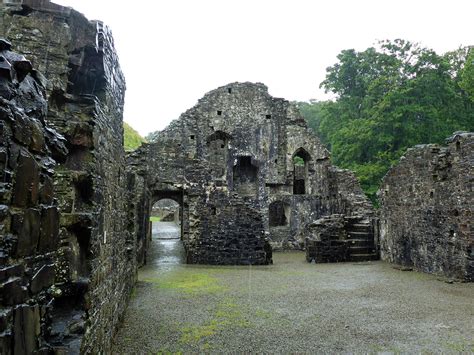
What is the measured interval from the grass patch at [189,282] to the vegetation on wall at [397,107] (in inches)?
538

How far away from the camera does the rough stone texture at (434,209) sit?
943 centimetres

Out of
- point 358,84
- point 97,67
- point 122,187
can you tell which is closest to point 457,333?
point 122,187

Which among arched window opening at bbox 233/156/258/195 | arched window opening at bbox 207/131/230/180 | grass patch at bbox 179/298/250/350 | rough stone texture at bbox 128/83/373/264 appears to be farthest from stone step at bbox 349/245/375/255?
grass patch at bbox 179/298/250/350

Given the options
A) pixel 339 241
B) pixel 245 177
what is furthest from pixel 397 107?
pixel 339 241

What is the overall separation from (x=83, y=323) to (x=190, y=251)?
30.7 ft

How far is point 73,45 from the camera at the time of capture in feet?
13.5

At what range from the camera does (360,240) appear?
1460cm

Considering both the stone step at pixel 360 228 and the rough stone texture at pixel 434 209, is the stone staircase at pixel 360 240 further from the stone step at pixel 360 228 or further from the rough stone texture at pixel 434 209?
the rough stone texture at pixel 434 209

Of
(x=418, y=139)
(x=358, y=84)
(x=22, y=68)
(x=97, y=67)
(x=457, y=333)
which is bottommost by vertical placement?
(x=457, y=333)

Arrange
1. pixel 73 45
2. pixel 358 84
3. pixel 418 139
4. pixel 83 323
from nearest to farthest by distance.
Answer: pixel 83 323 < pixel 73 45 < pixel 418 139 < pixel 358 84

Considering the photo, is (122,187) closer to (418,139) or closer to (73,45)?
(73,45)

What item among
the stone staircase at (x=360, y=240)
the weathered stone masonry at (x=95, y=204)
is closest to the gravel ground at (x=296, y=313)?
the weathered stone masonry at (x=95, y=204)

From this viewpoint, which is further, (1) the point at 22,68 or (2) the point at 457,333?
(2) the point at 457,333

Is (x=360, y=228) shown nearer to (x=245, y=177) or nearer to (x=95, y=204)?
(x=245, y=177)
